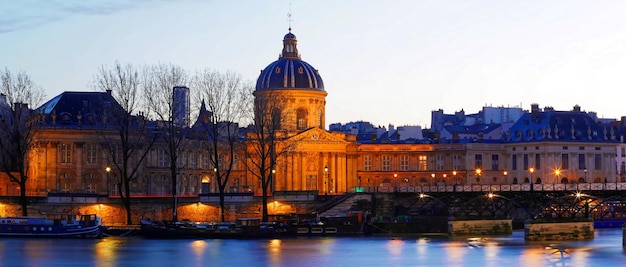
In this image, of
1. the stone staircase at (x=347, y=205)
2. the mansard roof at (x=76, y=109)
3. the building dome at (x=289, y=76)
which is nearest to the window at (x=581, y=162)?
the building dome at (x=289, y=76)

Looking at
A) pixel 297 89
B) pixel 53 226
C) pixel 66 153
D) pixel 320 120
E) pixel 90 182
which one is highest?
pixel 297 89

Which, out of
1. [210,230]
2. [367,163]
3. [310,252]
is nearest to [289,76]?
[367,163]

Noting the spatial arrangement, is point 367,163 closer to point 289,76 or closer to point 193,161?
point 289,76

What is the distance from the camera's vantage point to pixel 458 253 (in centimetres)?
10475

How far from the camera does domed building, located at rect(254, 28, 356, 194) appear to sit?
170 meters

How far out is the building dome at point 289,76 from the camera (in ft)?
579

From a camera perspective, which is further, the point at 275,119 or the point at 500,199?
the point at 275,119

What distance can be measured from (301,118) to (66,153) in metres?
43.9

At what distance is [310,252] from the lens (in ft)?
342

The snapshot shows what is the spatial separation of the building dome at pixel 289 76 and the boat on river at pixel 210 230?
53.9 metres

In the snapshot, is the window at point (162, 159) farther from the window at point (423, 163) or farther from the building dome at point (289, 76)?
the window at point (423, 163)

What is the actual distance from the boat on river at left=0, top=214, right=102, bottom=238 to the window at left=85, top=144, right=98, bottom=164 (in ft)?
81.8

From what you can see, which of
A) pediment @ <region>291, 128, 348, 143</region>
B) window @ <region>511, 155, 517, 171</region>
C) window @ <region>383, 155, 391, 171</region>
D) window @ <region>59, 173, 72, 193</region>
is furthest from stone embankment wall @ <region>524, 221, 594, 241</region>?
window @ <region>383, 155, 391, 171</region>

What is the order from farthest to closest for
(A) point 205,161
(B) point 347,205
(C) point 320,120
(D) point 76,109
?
(C) point 320,120 < (A) point 205,161 < (D) point 76,109 < (B) point 347,205
